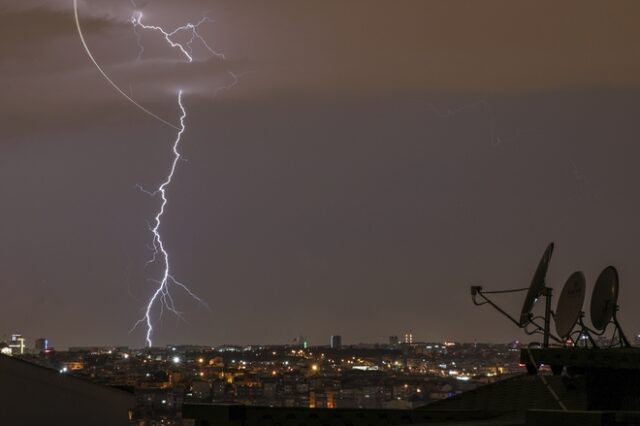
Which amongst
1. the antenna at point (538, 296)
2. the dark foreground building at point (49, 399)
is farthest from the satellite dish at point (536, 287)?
the dark foreground building at point (49, 399)

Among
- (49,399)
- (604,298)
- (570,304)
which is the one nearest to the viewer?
(49,399)

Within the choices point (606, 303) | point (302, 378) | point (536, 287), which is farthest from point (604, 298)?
point (302, 378)

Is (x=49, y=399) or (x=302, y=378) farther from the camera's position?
(x=302, y=378)

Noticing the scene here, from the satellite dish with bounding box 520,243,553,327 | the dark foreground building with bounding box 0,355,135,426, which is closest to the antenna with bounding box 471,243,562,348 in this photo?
the satellite dish with bounding box 520,243,553,327

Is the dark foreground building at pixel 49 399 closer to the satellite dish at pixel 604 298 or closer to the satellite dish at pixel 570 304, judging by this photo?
the satellite dish at pixel 570 304

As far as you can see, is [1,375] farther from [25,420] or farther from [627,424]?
[627,424]

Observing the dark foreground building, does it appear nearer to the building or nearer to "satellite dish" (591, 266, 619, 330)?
"satellite dish" (591, 266, 619, 330)

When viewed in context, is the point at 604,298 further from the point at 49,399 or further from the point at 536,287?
the point at 49,399

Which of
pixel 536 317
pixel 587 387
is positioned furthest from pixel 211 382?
pixel 587 387
